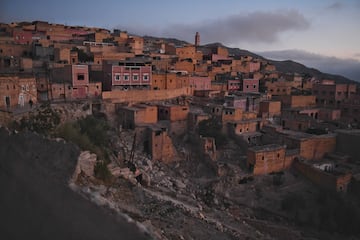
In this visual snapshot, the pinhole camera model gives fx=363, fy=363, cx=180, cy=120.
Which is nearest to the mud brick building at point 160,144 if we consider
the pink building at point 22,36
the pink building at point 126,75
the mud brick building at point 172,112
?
the mud brick building at point 172,112

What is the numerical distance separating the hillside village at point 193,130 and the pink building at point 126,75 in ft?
0.19

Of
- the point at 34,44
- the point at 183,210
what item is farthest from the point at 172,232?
the point at 34,44

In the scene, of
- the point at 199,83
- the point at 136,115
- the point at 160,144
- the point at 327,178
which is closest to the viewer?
the point at 327,178

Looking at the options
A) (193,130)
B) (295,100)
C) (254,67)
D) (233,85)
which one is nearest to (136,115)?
(193,130)

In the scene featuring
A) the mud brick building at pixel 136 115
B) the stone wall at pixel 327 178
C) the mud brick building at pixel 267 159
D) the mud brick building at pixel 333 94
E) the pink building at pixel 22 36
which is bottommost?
the stone wall at pixel 327 178

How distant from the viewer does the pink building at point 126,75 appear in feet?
65.6

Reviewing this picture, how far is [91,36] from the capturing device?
30062 millimetres

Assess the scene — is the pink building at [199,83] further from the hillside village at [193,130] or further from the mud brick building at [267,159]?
the mud brick building at [267,159]

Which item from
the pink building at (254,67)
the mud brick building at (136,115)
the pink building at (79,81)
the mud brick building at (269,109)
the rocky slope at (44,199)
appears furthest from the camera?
the pink building at (254,67)

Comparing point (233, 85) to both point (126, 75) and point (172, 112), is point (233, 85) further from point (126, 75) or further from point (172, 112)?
point (172, 112)

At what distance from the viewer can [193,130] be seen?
1839 cm

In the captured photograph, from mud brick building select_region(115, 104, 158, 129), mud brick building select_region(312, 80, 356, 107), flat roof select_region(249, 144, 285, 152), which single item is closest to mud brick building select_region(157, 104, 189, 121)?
mud brick building select_region(115, 104, 158, 129)

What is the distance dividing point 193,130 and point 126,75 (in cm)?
525

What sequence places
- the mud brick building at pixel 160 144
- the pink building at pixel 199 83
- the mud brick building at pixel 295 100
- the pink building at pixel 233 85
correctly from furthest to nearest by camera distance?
the pink building at pixel 233 85 → the mud brick building at pixel 295 100 → the pink building at pixel 199 83 → the mud brick building at pixel 160 144
